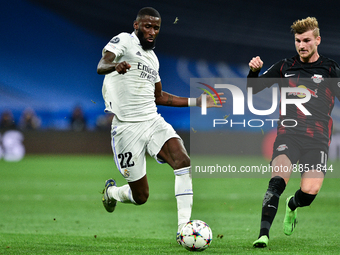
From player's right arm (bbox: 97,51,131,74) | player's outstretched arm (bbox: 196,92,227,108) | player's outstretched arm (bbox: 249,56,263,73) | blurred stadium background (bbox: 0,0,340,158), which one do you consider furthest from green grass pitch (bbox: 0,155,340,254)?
blurred stadium background (bbox: 0,0,340,158)

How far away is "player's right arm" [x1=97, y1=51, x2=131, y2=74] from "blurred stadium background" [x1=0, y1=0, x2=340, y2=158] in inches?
668

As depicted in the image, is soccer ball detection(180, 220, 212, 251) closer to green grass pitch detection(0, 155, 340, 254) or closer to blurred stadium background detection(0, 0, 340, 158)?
green grass pitch detection(0, 155, 340, 254)

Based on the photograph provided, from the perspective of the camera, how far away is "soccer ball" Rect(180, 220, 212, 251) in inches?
175

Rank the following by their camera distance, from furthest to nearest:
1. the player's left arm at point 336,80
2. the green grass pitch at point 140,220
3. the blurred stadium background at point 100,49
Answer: the blurred stadium background at point 100,49, the player's left arm at point 336,80, the green grass pitch at point 140,220

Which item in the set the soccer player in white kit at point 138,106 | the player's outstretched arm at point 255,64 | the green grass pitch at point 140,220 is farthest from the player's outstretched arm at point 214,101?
the green grass pitch at point 140,220

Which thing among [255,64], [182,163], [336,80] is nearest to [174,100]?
[182,163]

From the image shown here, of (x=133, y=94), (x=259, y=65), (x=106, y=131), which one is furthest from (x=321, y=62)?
(x=106, y=131)

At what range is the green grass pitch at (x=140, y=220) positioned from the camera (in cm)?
491

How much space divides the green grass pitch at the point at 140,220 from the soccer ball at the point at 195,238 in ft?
0.26

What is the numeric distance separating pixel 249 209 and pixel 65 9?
21.3m

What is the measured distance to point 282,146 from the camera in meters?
4.96

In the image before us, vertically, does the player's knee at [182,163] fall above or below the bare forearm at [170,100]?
below

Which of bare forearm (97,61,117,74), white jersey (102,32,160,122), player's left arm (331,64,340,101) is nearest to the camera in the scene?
bare forearm (97,61,117,74)

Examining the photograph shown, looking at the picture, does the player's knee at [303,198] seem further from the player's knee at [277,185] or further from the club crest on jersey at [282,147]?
the club crest on jersey at [282,147]
